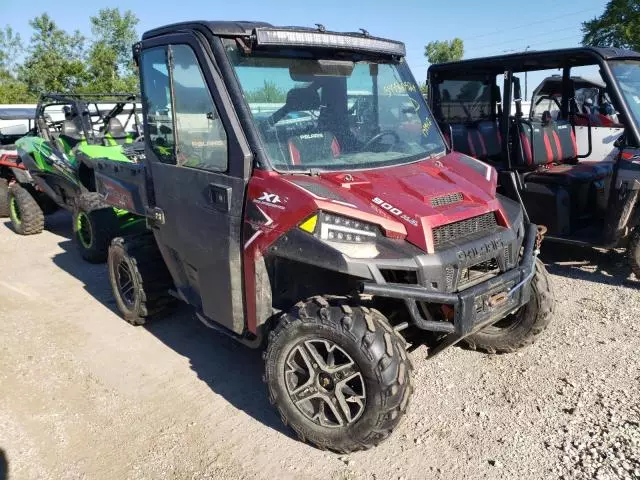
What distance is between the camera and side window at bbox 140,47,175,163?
3654mm

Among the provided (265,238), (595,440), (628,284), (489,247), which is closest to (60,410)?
(265,238)

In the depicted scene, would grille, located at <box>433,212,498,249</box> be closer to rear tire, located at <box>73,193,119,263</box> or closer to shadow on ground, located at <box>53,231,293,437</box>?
shadow on ground, located at <box>53,231,293,437</box>

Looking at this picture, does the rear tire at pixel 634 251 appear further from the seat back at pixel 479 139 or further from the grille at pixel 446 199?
the grille at pixel 446 199

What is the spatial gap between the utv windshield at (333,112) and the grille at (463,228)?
0.65m

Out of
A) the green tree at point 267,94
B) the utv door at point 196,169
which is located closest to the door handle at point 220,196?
the utv door at point 196,169

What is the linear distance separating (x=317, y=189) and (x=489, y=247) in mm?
1056

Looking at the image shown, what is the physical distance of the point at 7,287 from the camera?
6125 mm

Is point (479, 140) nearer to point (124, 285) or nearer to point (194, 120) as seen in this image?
point (194, 120)

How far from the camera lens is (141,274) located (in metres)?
4.49

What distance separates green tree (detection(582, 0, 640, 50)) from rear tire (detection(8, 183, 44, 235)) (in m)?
26.1

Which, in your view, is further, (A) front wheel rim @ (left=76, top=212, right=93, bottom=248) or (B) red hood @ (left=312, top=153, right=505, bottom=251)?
(A) front wheel rim @ (left=76, top=212, right=93, bottom=248)

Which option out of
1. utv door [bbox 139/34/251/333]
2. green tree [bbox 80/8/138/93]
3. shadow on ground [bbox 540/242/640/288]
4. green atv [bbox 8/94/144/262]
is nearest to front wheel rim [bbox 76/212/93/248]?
green atv [bbox 8/94/144/262]

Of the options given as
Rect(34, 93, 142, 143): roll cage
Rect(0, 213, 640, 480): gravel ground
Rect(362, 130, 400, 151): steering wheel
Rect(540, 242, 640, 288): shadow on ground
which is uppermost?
Rect(34, 93, 142, 143): roll cage

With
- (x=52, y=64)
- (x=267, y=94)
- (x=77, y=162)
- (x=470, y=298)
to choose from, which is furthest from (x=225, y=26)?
(x=52, y=64)
